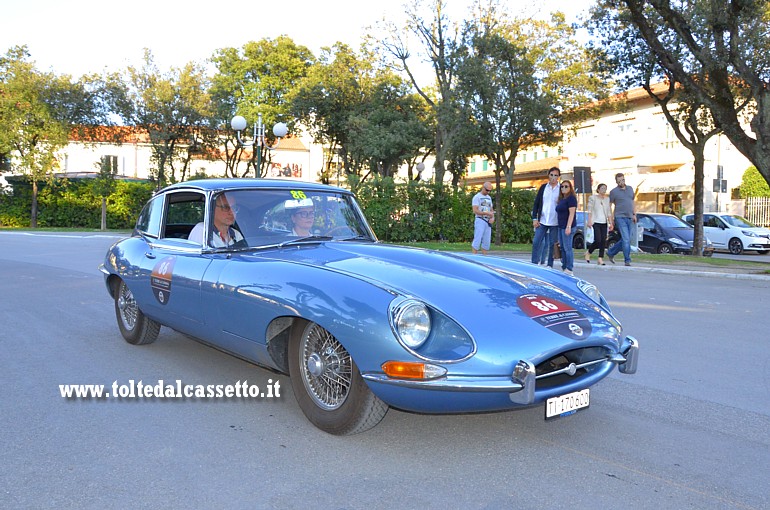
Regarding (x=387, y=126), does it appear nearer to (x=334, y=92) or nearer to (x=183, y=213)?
(x=334, y=92)

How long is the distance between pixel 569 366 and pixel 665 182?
37521 mm

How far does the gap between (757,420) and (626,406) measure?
2.49 ft

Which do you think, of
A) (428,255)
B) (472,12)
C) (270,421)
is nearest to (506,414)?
(428,255)

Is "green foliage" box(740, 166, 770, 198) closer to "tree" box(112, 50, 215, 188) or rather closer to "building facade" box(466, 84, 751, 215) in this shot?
"building facade" box(466, 84, 751, 215)

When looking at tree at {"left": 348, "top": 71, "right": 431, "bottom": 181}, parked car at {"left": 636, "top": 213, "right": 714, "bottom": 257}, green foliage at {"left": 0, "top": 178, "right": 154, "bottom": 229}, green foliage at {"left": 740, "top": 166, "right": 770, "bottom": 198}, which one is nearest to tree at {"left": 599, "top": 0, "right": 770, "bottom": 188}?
parked car at {"left": 636, "top": 213, "right": 714, "bottom": 257}

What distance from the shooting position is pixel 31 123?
3828 cm

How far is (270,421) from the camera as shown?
3961mm

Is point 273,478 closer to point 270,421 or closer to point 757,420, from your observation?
point 270,421

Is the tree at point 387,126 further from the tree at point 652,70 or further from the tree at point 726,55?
the tree at point 726,55

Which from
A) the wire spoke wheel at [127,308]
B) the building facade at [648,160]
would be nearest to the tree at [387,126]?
the building facade at [648,160]

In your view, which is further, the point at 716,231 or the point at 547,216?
the point at 716,231

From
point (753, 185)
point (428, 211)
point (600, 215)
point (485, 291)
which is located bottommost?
point (485, 291)

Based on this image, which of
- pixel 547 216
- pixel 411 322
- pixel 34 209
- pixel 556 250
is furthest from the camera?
pixel 34 209

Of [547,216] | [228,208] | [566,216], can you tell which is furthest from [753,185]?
[228,208]
